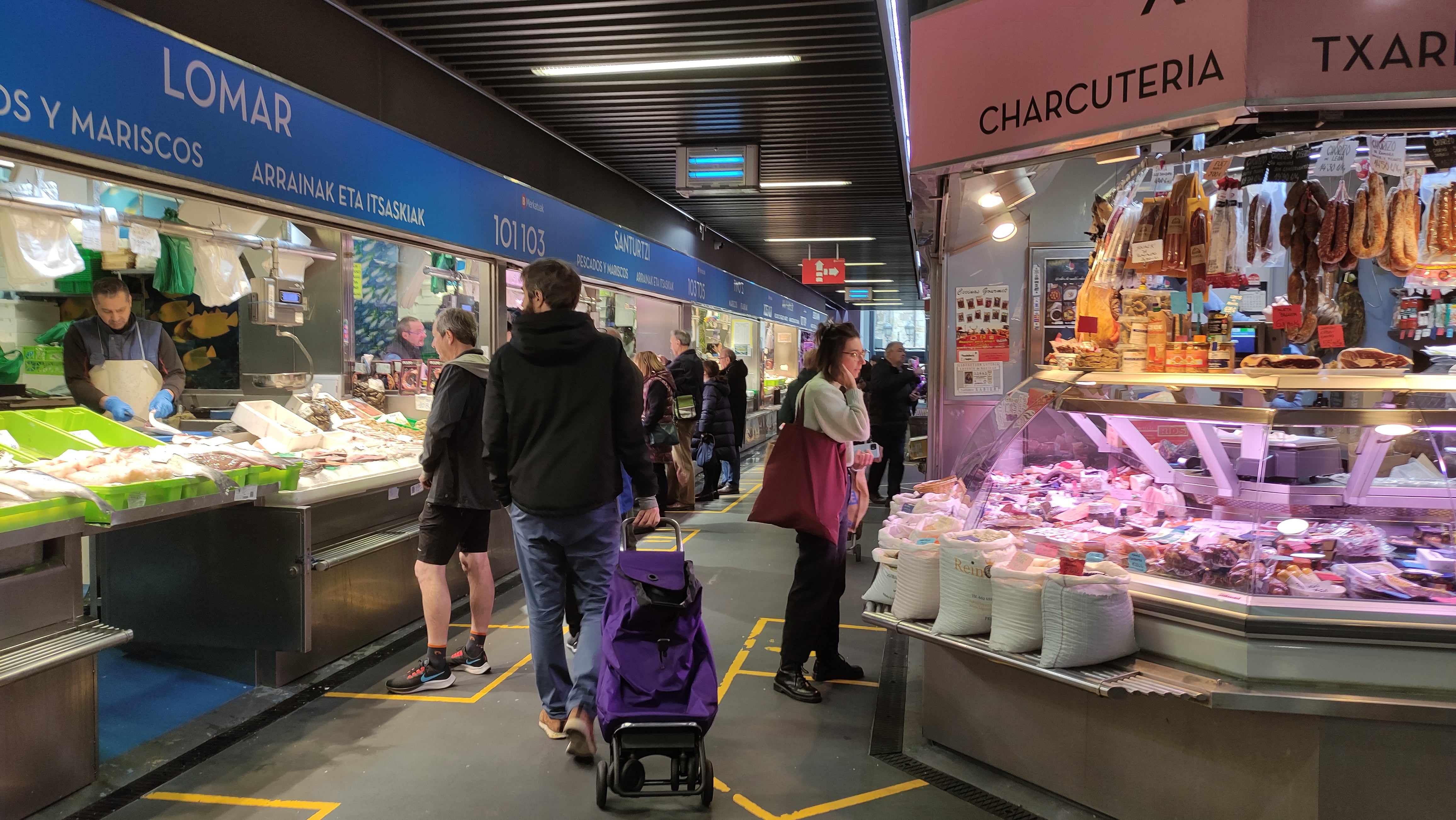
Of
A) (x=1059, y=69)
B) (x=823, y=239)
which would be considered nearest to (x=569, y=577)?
(x=1059, y=69)

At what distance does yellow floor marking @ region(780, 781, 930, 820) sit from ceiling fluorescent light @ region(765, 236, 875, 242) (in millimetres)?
12768

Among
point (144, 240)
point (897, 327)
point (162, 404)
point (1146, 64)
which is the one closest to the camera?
point (1146, 64)

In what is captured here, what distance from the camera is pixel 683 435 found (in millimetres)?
8820

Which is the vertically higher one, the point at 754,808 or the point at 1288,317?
the point at 1288,317

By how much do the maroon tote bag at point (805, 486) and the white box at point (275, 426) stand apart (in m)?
2.73

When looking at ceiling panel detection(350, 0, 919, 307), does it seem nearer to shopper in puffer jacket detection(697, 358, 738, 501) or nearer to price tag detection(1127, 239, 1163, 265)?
shopper in puffer jacket detection(697, 358, 738, 501)

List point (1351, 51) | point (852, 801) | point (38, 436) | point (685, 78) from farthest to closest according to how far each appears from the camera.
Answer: point (685, 78), point (38, 436), point (852, 801), point (1351, 51)

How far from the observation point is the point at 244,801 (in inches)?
119

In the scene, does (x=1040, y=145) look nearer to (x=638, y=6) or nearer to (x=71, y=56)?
(x=638, y=6)

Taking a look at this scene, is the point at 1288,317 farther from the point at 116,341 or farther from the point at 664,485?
the point at 664,485

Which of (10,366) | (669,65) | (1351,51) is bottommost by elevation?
(10,366)

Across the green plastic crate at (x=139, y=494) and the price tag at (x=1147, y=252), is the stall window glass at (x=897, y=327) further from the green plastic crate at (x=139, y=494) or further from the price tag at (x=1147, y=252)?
the green plastic crate at (x=139, y=494)

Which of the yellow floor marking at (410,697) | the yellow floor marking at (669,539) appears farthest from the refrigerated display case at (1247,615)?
the yellow floor marking at (669,539)

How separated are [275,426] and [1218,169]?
15.9ft
